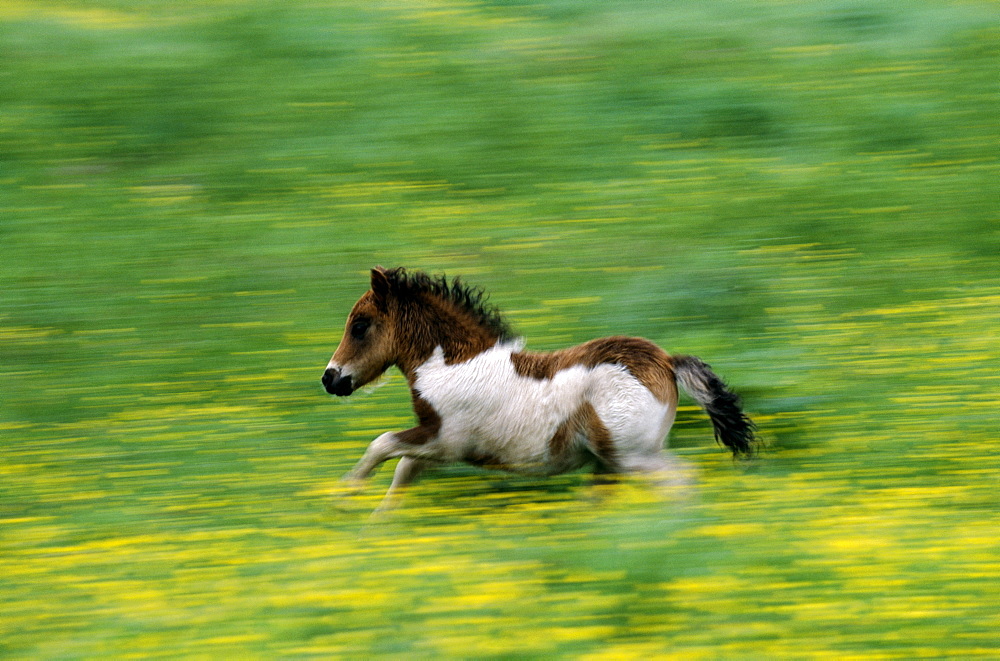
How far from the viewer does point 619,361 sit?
6.32 meters

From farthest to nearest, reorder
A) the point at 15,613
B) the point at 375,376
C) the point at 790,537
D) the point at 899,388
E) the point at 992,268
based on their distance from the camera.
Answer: the point at 992,268 → the point at 899,388 → the point at 375,376 → the point at 790,537 → the point at 15,613

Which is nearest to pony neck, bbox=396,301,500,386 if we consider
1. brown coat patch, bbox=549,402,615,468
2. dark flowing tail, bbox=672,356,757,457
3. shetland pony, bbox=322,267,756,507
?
shetland pony, bbox=322,267,756,507

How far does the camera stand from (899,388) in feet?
26.4

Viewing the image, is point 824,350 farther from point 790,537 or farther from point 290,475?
point 290,475

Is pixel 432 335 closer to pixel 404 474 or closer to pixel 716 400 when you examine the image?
pixel 404 474

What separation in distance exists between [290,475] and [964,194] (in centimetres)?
680

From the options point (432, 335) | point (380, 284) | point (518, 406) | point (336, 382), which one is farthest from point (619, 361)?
point (336, 382)

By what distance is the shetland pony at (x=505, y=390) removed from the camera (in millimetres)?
6258

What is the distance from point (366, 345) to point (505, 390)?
2.62ft

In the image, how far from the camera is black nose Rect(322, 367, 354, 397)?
21.7 ft

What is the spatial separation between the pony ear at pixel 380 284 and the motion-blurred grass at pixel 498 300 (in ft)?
3.53

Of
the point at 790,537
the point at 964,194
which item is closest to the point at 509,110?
the point at 964,194

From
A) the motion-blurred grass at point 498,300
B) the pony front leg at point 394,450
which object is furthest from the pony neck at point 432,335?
the motion-blurred grass at point 498,300

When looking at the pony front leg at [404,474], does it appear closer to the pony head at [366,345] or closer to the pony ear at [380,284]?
the pony head at [366,345]
